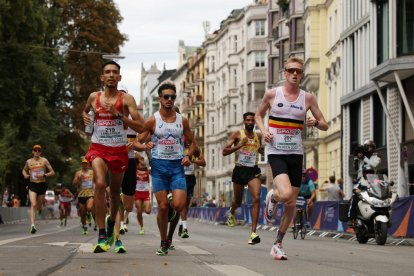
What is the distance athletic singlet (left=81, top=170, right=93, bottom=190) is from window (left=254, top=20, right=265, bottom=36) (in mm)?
74099

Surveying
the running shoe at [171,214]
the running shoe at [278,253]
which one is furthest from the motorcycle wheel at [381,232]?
the running shoe at [278,253]

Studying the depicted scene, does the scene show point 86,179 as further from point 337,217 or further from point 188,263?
point 188,263

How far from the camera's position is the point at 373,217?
2166 centimetres

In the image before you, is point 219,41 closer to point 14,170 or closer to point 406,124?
point 14,170

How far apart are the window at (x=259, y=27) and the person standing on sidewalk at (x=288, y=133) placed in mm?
86954

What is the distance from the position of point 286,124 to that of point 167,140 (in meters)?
1.47

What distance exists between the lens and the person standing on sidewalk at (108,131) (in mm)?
13617

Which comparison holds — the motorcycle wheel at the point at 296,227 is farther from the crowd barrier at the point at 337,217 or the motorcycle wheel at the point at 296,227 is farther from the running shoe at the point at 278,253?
the running shoe at the point at 278,253

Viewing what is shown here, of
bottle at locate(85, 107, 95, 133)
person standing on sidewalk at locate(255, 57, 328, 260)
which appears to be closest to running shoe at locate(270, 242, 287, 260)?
person standing on sidewalk at locate(255, 57, 328, 260)

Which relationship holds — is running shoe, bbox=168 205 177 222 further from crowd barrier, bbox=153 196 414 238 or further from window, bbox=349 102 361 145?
window, bbox=349 102 361 145

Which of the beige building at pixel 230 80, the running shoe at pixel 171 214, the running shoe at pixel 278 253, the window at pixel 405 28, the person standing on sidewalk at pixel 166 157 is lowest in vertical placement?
the running shoe at pixel 278 253

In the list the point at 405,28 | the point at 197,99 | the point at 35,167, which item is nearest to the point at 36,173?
the point at 35,167

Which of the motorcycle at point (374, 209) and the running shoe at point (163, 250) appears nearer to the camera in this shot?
the running shoe at point (163, 250)

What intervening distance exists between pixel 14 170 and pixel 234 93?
170 ft
